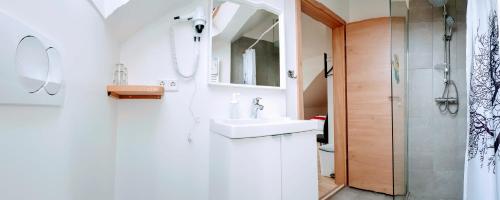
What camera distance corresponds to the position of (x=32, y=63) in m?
0.54

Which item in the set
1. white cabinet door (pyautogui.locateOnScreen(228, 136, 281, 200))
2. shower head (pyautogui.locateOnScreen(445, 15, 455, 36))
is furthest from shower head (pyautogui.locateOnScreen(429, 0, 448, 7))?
→ white cabinet door (pyautogui.locateOnScreen(228, 136, 281, 200))

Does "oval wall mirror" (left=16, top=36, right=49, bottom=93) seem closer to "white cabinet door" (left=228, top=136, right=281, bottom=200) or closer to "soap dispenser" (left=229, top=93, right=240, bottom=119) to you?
"white cabinet door" (left=228, top=136, right=281, bottom=200)

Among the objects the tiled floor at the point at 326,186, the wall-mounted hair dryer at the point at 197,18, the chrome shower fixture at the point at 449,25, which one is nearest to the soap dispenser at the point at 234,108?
the wall-mounted hair dryer at the point at 197,18

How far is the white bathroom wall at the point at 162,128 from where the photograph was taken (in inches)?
47.9

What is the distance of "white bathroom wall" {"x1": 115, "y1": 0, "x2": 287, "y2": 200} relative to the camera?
3.99 feet

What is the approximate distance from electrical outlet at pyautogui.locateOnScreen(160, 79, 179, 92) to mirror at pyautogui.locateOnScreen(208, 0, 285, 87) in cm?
22

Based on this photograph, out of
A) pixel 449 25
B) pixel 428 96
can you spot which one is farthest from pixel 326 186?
pixel 449 25

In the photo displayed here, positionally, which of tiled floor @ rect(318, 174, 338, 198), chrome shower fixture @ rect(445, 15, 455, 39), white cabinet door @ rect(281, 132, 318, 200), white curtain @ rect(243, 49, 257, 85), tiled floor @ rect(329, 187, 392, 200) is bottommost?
tiled floor @ rect(329, 187, 392, 200)

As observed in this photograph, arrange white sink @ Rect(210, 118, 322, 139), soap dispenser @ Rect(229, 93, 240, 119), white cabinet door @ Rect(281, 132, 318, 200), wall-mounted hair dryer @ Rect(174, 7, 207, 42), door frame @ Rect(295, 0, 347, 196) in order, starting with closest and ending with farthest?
white sink @ Rect(210, 118, 322, 139), white cabinet door @ Rect(281, 132, 318, 200), wall-mounted hair dryer @ Rect(174, 7, 207, 42), soap dispenser @ Rect(229, 93, 240, 119), door frame @ Rect(295, 0, 347, 196)

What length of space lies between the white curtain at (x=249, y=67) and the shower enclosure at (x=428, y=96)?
1.34 meters

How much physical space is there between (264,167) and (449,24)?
81.2 inches

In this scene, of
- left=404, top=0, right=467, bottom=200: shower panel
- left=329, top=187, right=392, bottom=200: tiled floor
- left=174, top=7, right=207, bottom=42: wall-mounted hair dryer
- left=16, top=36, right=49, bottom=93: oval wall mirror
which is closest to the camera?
left=16, top=36, right=49, bottom=93: oval wall mirror

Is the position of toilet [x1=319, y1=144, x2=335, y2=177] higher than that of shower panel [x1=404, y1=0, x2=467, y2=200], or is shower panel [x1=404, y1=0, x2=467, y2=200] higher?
shower panel [x1=404, y1=0, x2=467, y2=200]

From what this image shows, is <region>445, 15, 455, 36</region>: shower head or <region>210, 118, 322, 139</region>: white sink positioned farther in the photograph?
<region>445, 15, 455, 36</region>: shower head
